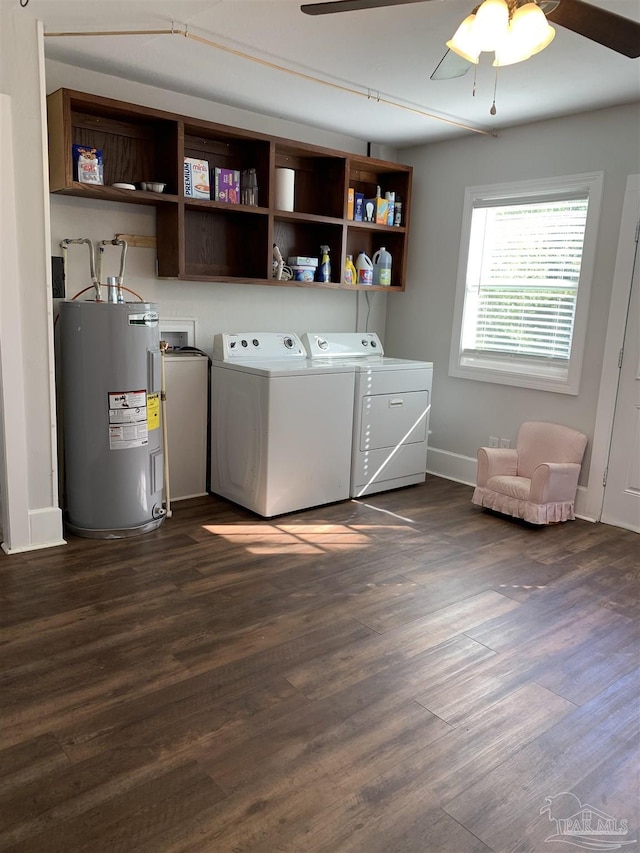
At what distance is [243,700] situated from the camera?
2113 mm

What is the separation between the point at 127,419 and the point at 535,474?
2.38 m

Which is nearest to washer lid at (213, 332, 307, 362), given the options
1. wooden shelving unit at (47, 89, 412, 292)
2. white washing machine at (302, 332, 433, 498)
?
white washing machine at (302, 332, 433, 498)

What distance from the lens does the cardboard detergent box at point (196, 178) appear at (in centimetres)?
370

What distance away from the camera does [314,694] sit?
2160 mm

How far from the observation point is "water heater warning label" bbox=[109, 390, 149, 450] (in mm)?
3324

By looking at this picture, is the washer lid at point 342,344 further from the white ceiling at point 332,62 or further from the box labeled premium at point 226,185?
the white ceiling at point 332,62

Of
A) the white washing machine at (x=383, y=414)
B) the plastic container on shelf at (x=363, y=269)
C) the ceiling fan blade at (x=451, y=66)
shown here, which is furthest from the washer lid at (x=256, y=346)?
the ceiling fan blade at (x=451, y=66)

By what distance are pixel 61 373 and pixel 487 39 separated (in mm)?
2532

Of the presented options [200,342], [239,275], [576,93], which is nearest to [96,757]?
[200,342]

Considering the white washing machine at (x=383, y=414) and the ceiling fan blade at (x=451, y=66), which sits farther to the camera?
the white washing machine at (x=383, y=414)

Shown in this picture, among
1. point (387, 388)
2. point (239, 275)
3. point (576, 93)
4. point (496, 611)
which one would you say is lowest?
point (496, 611)

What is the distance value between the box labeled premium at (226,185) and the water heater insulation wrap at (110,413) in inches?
36.8

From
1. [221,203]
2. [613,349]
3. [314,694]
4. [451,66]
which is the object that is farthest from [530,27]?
[613,349]

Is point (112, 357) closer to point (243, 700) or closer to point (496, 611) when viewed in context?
point (243, 700)
